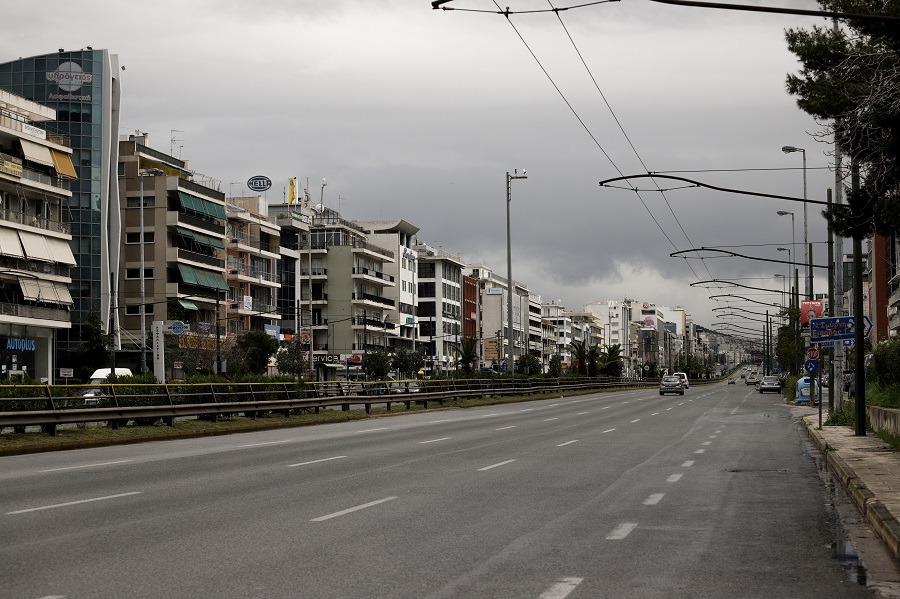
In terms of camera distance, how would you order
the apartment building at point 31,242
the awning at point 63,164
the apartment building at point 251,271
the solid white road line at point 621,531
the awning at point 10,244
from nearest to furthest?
the solid white road line at point 621,531 → the awning at point 10,244 → the apartment building at point 31,242 → the awning at point 63,164 → the apartment building at point 251,271

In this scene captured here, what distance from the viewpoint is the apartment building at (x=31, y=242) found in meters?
69.6

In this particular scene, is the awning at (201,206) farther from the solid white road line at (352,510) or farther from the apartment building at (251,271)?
the solid white road line at (352,510)

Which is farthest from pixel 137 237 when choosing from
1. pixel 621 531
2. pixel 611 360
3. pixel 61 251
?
pixel 621 531

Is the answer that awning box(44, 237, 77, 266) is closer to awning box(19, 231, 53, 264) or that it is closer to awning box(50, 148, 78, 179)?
awning box(19, 231, 53, 264)

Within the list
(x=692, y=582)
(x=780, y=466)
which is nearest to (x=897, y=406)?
(x=780, y=466)

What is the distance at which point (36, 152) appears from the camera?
7350 cm

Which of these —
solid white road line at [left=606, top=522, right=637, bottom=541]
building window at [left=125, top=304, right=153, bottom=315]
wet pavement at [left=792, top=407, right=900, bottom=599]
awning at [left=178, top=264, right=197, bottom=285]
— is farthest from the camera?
awning at [left=178, top=264, right=197, bottom=285]

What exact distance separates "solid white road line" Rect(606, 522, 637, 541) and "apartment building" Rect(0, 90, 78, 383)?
6154cm

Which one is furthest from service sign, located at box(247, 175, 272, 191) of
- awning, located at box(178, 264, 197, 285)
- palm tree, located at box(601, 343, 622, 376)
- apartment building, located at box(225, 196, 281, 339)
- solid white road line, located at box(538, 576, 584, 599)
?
solid white road line, located at box(538, 576, 584, 599)

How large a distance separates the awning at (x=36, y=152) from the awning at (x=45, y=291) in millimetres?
7885

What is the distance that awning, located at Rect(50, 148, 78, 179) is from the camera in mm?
75750

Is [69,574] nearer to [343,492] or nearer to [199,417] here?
[343,492]

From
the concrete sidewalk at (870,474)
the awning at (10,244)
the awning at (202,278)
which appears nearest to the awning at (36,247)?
the awning at (10,244)

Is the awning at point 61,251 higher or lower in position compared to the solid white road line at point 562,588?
higher
